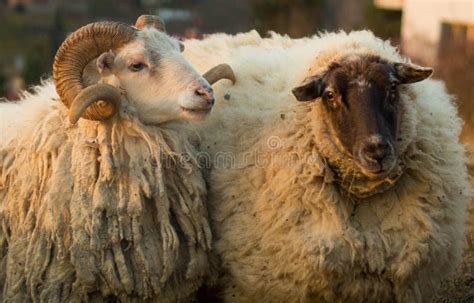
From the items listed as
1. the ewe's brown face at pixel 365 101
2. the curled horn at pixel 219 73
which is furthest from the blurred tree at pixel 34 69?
the ewe's brown face at pixel 365 101

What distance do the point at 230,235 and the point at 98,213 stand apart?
824 mm

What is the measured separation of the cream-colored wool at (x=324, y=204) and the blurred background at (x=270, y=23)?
5.29 metres

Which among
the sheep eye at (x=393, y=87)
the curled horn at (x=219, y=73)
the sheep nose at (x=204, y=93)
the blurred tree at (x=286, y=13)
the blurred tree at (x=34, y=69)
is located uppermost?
the blurred tree at (x=286, y=13)

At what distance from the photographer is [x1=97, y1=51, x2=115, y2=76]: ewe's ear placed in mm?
5309

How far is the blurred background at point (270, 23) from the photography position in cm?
1346

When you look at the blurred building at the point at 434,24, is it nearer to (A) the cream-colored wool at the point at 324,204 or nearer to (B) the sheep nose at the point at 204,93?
(A) the cream-colored wool at the point at 324,204

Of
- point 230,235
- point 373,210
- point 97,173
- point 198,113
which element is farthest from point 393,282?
point 97,173

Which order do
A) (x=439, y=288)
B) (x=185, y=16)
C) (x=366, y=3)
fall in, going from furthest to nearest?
1. (x=185, y=16)
2. (x=366, y=3)
3. (x=439, y=288)

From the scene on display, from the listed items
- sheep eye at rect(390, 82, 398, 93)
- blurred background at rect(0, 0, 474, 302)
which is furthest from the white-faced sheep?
blurred background at rect(0, 0, 474, 302)

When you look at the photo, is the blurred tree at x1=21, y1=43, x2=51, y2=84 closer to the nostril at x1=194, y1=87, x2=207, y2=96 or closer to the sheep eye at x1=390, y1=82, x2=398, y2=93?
→ the nostril at x1=194, y1=87, x2=207, y2=96

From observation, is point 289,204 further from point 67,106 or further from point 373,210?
point 67,106

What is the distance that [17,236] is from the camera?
17.7 ft

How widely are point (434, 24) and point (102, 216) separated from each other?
1303 centimetres

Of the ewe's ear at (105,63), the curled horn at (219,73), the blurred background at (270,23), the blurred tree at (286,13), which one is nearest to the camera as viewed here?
the ewe's ear at (105,63)
